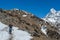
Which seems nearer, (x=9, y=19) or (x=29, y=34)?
(x=29, y=34)

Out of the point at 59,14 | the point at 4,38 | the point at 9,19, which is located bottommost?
the point at 4,38

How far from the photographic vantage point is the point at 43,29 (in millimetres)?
37219

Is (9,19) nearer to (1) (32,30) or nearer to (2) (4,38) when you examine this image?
(1) (32,30)

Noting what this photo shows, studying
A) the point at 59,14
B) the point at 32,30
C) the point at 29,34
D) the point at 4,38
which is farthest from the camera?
the point at 59,14

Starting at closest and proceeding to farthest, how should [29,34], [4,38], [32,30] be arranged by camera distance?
1. [4,38]
2. [29,34]
3. [32,30]

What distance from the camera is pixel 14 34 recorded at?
30.1 m

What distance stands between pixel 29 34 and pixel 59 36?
6518mm

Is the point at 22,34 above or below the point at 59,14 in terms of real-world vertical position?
below

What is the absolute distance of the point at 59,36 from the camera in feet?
116

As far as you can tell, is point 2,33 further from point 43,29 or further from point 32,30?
point 43,29

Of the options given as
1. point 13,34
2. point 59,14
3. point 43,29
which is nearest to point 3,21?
point 13,34

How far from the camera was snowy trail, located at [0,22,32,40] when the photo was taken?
95.6 ft

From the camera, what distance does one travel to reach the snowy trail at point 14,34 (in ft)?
95.6

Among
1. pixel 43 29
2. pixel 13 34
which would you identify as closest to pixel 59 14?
pixel 43 29
